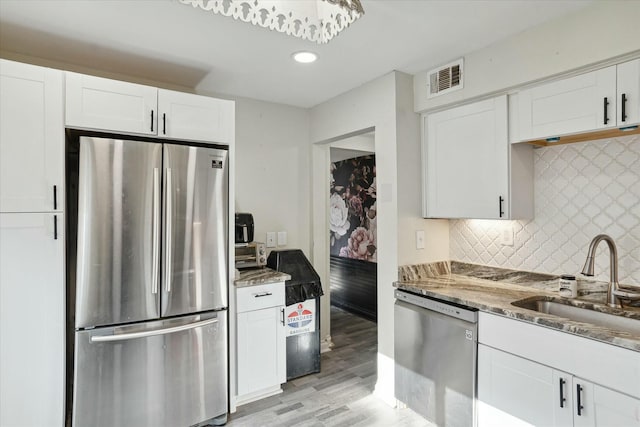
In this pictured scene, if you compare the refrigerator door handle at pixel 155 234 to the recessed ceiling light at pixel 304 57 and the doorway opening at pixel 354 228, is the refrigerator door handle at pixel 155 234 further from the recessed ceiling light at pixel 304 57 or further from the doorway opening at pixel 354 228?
the doorway opening at pixel 354 228

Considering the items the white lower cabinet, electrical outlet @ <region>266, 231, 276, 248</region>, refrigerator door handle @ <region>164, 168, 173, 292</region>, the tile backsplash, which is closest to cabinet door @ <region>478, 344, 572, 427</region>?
the white lower cabinet

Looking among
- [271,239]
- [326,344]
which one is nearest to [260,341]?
[271,239]

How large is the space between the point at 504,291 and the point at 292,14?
2.08m

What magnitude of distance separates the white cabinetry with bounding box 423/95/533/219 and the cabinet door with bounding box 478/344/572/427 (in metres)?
0.88

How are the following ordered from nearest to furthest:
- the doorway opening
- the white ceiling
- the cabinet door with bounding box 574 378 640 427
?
the cabinet door with bounding box 574 378 640 427 < the white ceiling < the doorway opening

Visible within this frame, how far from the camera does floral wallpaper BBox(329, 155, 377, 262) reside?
15.2 feet

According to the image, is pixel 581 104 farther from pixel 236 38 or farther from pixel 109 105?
pixel 109 105

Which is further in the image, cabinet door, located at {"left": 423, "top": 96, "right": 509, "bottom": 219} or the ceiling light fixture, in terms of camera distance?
cabinet door, located at {"left": 423, "top": 96, "right": 509, "bottom": 219}

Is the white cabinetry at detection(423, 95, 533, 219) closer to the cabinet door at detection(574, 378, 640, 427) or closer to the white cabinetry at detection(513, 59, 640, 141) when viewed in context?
the white cabinetry at detection(513, 59, 640, 141)

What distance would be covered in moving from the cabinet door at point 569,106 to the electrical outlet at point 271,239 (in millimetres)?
2248

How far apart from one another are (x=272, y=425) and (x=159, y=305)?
1125 millimetres

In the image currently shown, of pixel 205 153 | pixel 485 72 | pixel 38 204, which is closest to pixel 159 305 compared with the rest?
pixel 38 204

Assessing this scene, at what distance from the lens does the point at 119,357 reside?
6.81 feet

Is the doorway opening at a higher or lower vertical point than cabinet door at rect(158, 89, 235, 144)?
lower
